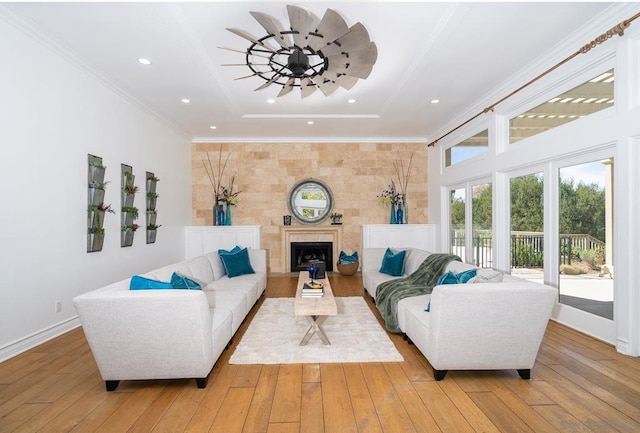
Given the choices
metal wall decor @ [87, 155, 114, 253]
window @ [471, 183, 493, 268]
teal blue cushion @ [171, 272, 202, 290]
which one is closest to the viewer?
teal blue cushion @ [171, 272, 202, 290]

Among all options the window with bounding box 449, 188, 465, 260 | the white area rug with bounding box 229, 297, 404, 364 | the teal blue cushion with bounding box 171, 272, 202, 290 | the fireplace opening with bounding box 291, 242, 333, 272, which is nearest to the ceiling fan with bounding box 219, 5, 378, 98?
the teal blue cushion with bounding box 171, 272, 202, 290

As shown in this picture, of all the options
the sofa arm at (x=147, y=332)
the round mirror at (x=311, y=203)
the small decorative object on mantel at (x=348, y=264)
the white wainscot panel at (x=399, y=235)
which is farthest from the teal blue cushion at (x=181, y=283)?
the white wainscot panel at (x=399, y=235)

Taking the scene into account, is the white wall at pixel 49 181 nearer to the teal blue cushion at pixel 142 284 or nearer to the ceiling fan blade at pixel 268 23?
the teal blue cushion at pixel 142 284

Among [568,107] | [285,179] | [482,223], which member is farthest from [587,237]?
[285,179]

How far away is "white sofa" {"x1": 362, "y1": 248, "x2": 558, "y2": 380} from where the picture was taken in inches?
90.0

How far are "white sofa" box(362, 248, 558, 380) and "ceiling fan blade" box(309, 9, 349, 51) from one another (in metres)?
2.04

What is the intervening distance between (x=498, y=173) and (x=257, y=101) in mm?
3772

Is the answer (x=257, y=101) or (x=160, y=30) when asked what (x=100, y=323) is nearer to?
(x=160, y=30)

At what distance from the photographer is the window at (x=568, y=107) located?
10.1 ft

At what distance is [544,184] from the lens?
3871 mm

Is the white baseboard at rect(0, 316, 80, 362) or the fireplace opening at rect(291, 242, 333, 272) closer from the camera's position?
the white baseboard at rect(0, 316, 80, 362)

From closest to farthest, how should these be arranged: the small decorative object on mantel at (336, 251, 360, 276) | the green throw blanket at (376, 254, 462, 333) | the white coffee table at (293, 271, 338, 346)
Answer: the white coffee table at (293, 271, 338, 346) < the green throw blanket at (376, 254, 462, 333) < the small decorative object on mantel at (336, 251, 360, 276)

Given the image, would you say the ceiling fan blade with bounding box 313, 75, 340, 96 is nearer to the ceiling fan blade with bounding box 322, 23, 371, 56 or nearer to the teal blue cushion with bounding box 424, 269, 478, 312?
the ceiling fan blade with bounding box 322, 23, 371, 56

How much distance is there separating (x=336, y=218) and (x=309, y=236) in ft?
2.38
